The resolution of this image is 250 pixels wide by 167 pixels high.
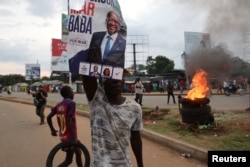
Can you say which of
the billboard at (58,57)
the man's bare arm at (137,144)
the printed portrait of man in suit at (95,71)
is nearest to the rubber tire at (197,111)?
the man's bare arm at (137,144)

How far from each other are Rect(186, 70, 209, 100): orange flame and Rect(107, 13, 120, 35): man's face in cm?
828

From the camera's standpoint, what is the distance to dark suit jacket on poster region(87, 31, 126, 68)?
2789 millimetres


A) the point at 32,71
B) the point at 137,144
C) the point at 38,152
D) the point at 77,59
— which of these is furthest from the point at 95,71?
the point at 32,71

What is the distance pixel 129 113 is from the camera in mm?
2953

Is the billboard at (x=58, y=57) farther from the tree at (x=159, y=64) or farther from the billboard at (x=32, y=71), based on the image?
the tree at (x=159, y=64)

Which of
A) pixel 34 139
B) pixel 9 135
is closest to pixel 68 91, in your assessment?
pixel 34 139

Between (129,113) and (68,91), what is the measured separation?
289 cm

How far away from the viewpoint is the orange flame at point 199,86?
11.1 m

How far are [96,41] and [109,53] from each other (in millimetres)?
135

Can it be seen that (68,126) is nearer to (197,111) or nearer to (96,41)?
(96,41)

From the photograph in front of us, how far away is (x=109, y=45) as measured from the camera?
2811mm

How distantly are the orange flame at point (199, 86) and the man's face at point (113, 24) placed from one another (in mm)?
8282

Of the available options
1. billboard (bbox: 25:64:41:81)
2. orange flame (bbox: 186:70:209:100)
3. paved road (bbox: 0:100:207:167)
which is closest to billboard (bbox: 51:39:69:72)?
paved road (bbox: 0:100:207:167)

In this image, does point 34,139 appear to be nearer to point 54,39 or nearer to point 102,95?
point 102,95
